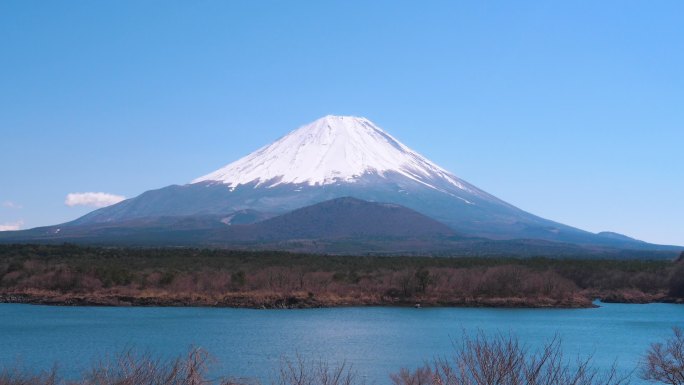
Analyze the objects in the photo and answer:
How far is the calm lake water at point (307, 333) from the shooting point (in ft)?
84.9

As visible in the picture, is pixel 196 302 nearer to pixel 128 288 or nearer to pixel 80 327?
pixel 128 288

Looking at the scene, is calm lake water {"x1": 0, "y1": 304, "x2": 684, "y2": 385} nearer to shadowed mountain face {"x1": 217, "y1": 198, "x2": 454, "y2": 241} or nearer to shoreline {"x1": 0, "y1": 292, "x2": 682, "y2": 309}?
shoreline {"x1": 0, "y1": 292, "x2": 682, "y2": 309}

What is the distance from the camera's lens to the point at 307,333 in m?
33.9

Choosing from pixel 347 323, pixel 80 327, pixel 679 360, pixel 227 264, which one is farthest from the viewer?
pixel 227 264

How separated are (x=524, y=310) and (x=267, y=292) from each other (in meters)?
13.5

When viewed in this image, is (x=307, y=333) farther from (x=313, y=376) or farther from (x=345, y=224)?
(x=345, y=224)

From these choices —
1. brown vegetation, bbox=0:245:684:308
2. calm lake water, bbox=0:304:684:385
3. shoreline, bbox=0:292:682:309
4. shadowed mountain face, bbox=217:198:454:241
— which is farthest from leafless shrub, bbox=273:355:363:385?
shadowed mountain face, bbox=217:198:454:241

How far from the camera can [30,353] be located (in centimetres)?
2559

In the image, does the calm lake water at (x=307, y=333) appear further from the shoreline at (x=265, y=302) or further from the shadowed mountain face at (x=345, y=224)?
the shadowed mountain face at (x=345, y=224)

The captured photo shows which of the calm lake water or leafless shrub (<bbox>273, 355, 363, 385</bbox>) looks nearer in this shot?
leafless shrub (<bbox>273, 355, 363, 385</bbox>)

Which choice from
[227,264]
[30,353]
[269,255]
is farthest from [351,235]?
[30,353]

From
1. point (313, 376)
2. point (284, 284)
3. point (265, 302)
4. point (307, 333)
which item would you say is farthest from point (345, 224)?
point (313, 376)

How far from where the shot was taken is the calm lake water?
1019 inches

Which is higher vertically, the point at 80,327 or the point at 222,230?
the point at 222,230
